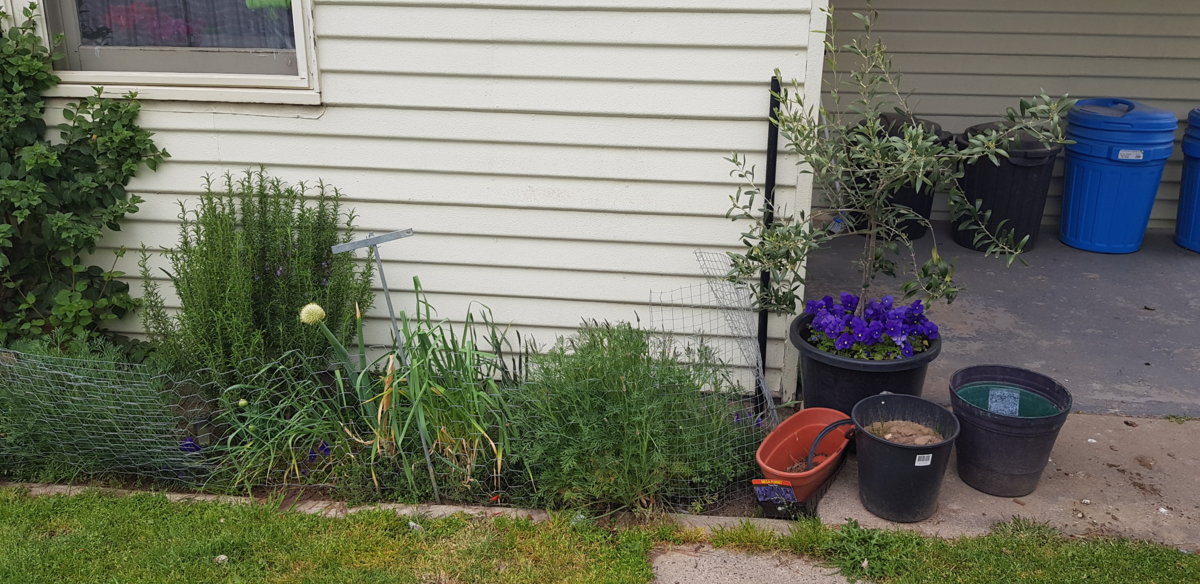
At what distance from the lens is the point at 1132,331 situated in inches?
198

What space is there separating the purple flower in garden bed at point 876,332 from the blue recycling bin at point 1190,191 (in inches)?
130

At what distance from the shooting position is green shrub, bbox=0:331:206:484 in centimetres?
377

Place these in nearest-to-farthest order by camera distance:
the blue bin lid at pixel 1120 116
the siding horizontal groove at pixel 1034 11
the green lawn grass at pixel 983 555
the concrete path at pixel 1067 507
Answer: the green lawn grass at pixel 983 555 < the concrete path at pixel 1067 507 < the blue bin lid at pixel 1120 116 < the siding horizontal groove at pixel 1034 11

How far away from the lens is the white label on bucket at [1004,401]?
3748 mm

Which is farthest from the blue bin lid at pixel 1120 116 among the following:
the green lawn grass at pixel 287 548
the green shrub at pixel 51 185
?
the green shrub at pixel 51 185

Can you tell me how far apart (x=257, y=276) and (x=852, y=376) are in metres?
2.45

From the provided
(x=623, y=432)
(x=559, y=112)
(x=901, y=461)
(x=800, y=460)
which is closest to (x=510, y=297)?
(x=559, y=112)

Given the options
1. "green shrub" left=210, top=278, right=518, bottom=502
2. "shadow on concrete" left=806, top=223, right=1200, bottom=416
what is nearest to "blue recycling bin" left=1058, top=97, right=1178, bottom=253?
"shadow on concrete" left=806, top=223, right=1200, bottom=416

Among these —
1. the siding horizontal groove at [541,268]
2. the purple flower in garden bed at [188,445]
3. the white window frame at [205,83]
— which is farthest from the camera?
the siding horizontal groove at [541,268]

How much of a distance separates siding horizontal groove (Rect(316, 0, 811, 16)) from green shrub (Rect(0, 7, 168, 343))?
114cm

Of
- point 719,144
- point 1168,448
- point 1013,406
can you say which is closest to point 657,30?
point 719,144

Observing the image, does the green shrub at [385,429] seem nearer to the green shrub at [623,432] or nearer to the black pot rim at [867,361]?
the green shrub at [623,432]

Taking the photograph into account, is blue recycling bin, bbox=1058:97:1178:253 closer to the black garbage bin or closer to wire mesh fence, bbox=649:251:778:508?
the black garbage bin

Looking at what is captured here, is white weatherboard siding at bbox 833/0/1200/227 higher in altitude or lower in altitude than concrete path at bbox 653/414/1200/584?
higher
